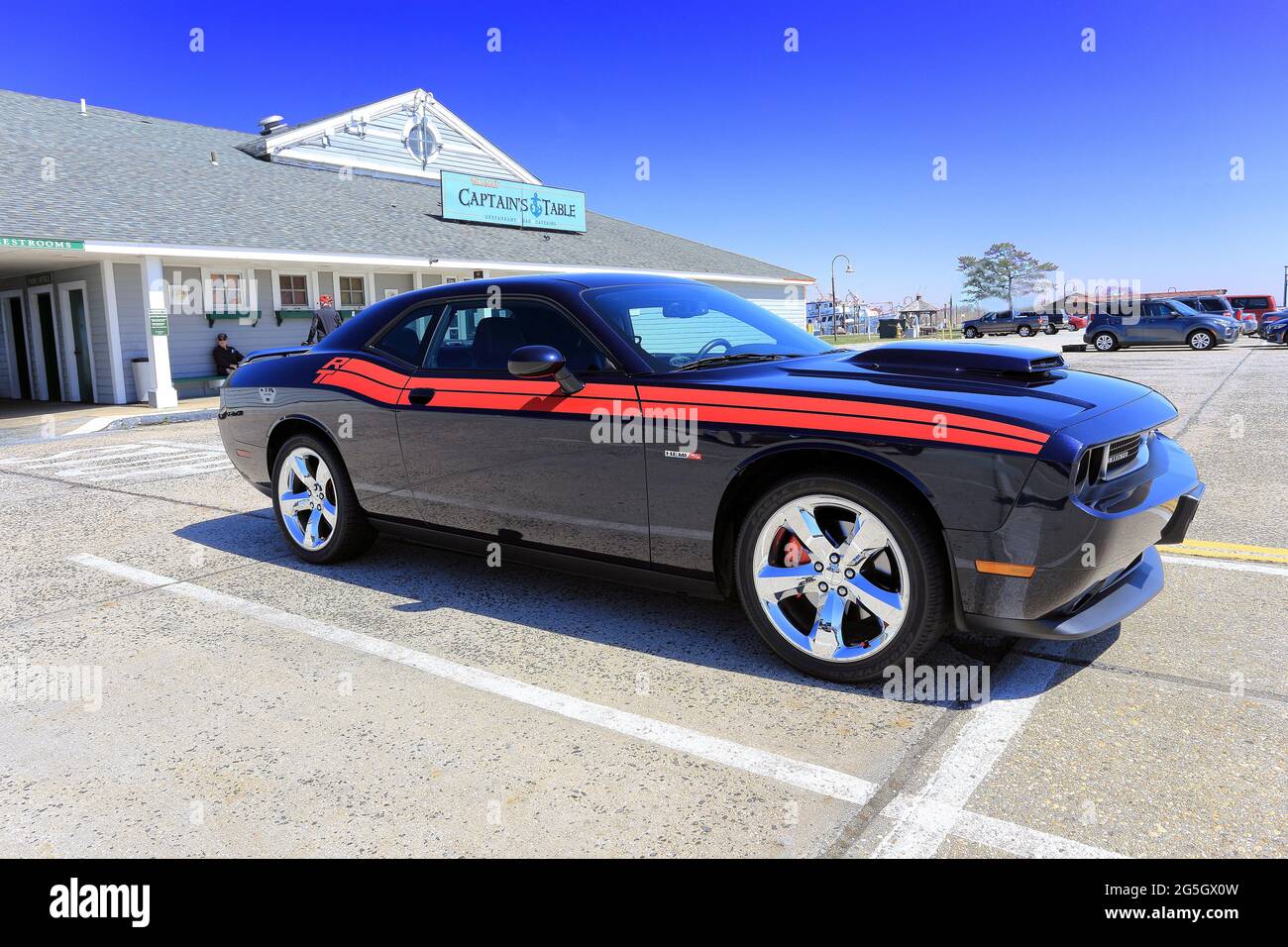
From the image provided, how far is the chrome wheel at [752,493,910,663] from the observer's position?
3.12 metres

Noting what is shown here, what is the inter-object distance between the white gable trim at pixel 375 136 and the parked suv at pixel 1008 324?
1253 inches

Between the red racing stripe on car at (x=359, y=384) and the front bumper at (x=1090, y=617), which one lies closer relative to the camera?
the front bumper at (x=1090, y=617)

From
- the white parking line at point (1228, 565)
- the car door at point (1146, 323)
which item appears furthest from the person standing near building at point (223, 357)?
the car door at point (1146, 323)

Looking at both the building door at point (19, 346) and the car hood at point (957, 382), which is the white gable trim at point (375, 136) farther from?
the car hood at point (957, 382)

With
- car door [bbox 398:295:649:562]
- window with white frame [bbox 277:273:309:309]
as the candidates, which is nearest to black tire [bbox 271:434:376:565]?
car door [bbox 398:295:649:562]

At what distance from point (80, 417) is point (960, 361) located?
50.0 ft

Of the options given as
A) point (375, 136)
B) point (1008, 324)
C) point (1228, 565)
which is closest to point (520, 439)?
point (1228, 565)

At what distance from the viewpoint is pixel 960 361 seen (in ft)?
11.3

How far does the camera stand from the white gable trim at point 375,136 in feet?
76.7

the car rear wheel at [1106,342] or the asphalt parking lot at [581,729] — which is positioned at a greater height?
the car rear wheel at [1106,342]

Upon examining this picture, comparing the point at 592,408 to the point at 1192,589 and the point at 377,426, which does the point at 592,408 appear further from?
the point at 1192,589

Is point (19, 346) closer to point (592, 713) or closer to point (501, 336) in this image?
point (501, 336)

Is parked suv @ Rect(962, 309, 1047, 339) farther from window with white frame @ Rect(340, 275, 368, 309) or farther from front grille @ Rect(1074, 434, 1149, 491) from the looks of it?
front grille @ Rect(1074, 434, 1149, 491)
